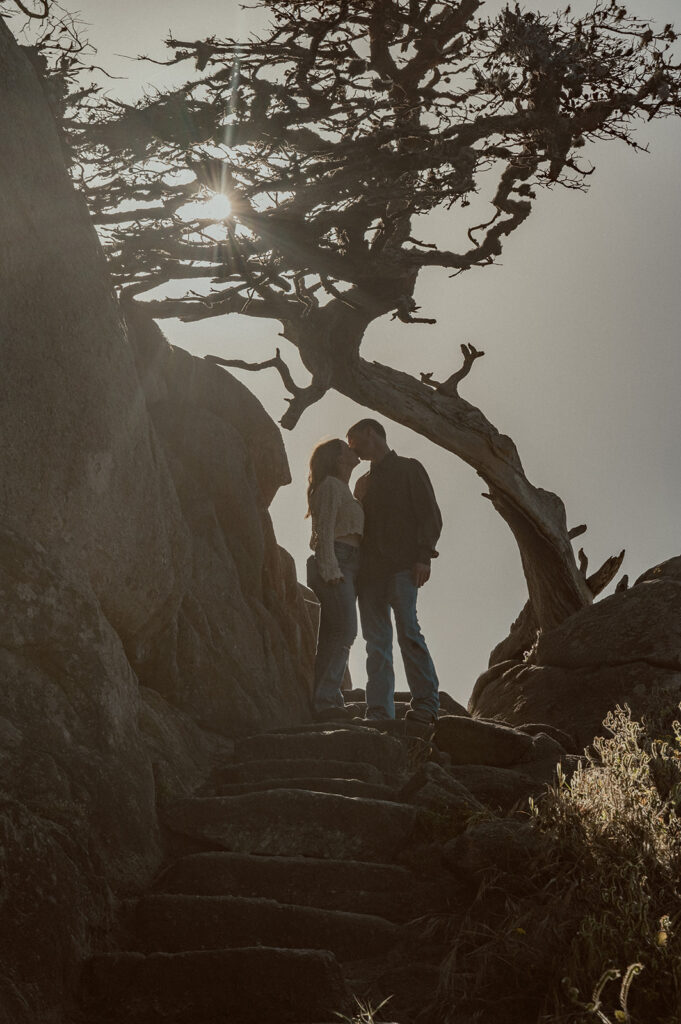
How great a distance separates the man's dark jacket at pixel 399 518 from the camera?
9.25 metres

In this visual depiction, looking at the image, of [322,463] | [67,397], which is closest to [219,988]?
[67,397]

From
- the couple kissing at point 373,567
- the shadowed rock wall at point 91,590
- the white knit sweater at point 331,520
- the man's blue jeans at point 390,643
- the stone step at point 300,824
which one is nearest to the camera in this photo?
the shadowed rock wall at point 91,590

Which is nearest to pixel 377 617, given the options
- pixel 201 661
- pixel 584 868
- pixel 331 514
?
pixel 331 514

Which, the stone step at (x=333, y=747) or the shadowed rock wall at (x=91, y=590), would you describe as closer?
the shadowed rock wall at (x=91, y=590)

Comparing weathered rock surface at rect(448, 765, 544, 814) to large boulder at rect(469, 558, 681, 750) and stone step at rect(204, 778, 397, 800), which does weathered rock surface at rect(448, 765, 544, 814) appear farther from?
large boulder at rect(469, 558, 681, 750)

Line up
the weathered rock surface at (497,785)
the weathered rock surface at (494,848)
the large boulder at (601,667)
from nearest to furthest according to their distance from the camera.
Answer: the weathered rock surface at (494,848) → the weathered rock surface at (497,785) → the large boulder at (601,667)

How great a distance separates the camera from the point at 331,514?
934cm

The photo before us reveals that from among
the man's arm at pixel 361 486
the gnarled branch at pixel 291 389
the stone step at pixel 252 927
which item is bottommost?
the stone step at pixel 252 927

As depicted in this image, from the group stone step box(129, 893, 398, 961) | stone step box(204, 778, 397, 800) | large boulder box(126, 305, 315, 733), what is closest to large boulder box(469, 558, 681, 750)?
large boulder box(126, 305, 315, 733)

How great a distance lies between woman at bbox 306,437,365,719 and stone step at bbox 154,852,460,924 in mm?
4327

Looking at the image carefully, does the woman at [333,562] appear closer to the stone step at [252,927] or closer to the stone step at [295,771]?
the stone step at [295,771]

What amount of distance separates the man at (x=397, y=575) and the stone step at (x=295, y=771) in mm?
2108

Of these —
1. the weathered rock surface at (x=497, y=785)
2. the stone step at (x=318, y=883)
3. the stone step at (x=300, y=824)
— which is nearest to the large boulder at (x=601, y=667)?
the weathered rock surface at (x=497, y=785)

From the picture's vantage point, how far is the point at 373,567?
941 cm
